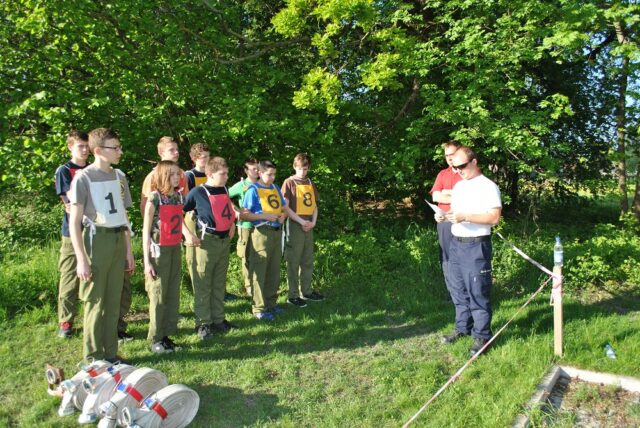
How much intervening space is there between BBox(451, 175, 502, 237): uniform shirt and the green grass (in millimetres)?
1154

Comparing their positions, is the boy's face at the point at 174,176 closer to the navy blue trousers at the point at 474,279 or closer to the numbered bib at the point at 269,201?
the numbered bib at the point at 269,201

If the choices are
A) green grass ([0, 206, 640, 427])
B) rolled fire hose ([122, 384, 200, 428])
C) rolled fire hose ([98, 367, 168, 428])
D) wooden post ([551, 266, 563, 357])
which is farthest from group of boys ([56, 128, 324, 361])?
wooden post ([551, 266, 563, 357])

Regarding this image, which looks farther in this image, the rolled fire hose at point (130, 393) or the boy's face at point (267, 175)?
the boy's face at point (267, 175)

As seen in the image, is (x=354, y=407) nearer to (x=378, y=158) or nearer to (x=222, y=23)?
(x=378, y=158)

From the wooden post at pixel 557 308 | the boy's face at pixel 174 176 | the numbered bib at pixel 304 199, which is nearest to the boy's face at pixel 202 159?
the boy's face at pixel 174 176

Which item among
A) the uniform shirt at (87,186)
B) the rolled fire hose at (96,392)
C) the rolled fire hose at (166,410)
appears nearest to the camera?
the rolled fire hose at (166,410)

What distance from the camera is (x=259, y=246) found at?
207 inches

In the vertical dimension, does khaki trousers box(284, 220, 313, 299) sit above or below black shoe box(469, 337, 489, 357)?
above

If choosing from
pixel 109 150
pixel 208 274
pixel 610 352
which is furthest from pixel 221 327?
pixel 610 352

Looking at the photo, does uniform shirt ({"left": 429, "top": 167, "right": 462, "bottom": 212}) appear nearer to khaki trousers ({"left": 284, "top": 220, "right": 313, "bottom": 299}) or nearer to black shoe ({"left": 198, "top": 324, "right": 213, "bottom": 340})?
khaki trousers ({"left": 284, "top": 220, "right": 313, "bottom": 299})

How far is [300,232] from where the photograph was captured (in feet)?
19.2

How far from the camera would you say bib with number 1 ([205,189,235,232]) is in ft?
15.1

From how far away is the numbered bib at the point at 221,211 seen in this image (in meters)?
4.60

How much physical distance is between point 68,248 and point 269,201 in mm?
2133
